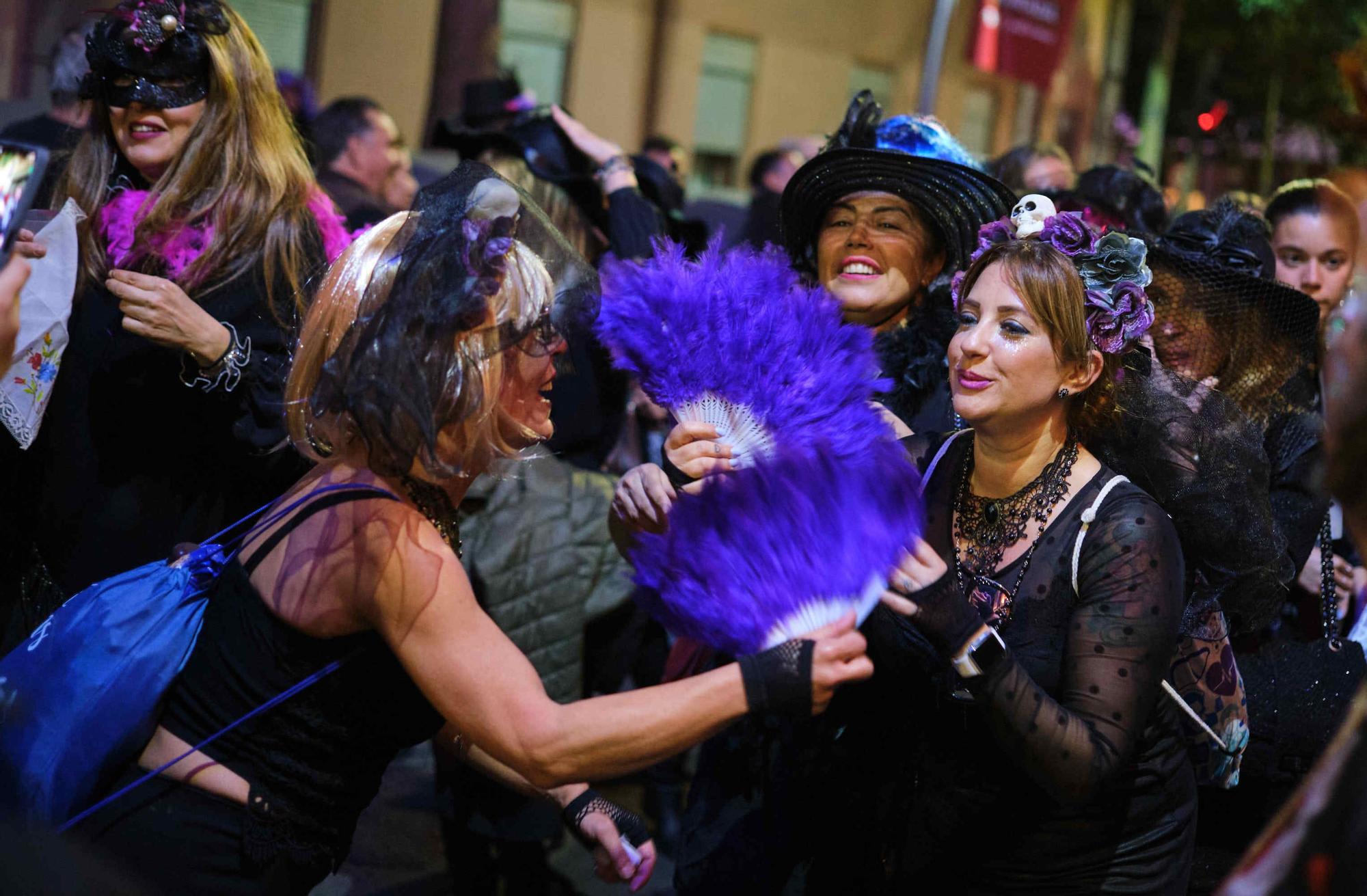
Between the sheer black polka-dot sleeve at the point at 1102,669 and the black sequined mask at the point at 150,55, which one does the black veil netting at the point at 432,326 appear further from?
the black sequined mask at the point at 150,55

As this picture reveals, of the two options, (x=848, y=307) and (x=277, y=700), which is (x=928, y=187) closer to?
(x=848, y=307)

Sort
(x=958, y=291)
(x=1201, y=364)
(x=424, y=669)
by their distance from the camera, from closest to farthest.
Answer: (x=424, y=669)
(x=958, y=291)
(x=1201, y=364)

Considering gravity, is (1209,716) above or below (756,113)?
below

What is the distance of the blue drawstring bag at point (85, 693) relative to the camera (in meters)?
1.96

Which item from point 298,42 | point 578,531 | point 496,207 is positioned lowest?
point 578,531

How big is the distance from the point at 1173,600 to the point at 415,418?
1.36m

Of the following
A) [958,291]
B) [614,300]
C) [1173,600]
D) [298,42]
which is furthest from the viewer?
[298,42]

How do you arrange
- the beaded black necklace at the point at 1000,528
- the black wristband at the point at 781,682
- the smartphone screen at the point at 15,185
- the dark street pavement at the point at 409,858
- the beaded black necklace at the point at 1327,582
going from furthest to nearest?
1. the dark street pavement at the point at 409,858
2. the beaded black necklace at the point at 1327,582
3. the beaded black necklace at the point at 1000,528
4. the black wristband at the point at 781,682
5. the smartphone screen at the point at 15,185

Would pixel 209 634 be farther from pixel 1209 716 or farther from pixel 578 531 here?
pixel 578 531

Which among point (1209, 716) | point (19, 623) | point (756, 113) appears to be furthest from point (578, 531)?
point (756, 113)

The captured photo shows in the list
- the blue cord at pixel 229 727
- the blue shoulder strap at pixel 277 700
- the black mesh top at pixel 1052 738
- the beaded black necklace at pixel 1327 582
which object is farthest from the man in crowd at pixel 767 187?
the blue cord at pixel 229 727

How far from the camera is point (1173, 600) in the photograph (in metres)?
2.29

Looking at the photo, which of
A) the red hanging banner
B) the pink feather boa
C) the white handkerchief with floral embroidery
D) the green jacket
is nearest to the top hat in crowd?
the green jacket

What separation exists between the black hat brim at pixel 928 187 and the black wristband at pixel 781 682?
1.70 m
